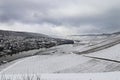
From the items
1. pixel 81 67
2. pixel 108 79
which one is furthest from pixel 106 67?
pixel 108 79

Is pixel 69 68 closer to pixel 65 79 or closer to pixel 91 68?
pixel 91 68

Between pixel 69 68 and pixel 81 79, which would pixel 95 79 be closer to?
pixel 81 79

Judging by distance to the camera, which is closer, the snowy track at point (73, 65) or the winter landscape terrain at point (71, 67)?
the winter landscape terrain at point (71, 67)

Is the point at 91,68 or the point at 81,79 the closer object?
the point at 81,79

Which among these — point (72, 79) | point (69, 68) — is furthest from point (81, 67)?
point (72, 79)

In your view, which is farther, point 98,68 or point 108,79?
point 98,68

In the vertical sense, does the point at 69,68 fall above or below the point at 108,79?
below

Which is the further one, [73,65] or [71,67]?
[73,65]

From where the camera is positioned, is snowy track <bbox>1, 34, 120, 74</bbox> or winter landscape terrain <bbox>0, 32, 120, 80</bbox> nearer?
winter landscape terrain <bbox>0, 32, 120, 80</bbox>

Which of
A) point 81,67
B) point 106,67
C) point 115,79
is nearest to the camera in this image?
point 115,79

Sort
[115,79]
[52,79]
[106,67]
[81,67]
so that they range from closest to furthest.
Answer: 1. [115,79]
2. [52,79]
3. [106,67]
4. [81,67]
